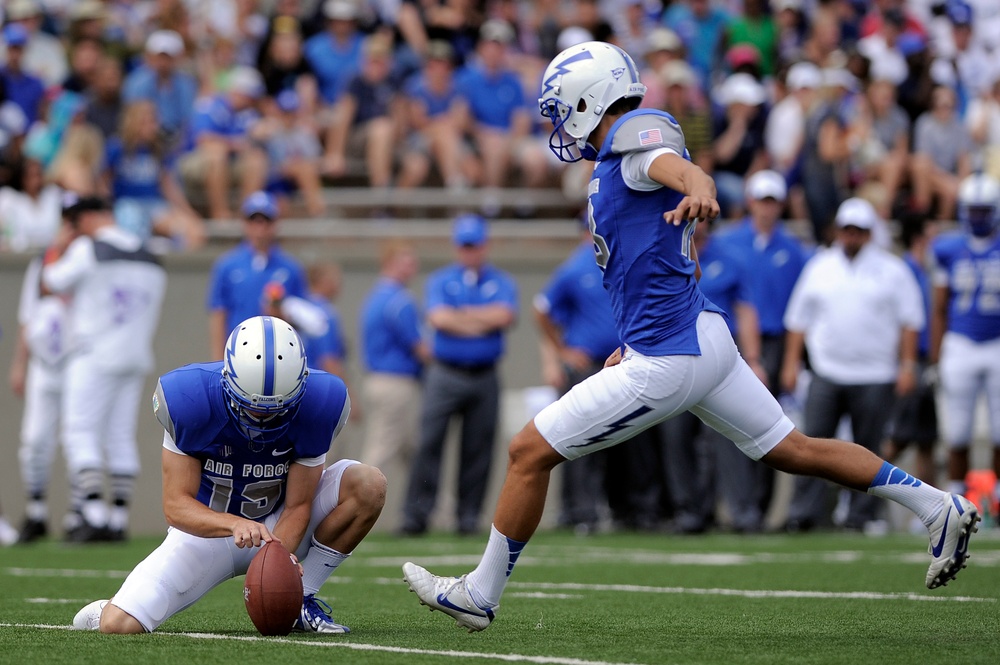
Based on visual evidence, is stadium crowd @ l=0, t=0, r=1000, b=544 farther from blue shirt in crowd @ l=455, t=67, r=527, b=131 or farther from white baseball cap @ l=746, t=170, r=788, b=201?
white baseball cap @ l=746, t=170, r=788, b=201

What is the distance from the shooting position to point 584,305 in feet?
37.7

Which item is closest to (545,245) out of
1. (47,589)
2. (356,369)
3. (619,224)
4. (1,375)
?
(356,369)

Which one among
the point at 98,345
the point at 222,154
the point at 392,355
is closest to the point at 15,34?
the point at 222,154

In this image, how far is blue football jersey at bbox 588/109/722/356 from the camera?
5.28 m

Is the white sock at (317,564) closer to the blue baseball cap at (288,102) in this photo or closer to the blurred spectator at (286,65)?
the blue baseball cap at (288,102)

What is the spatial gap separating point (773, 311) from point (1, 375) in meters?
6.34

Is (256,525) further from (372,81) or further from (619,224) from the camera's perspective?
(372,81)

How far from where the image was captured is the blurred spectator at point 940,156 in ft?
46.0

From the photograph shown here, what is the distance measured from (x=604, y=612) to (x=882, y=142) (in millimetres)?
9120

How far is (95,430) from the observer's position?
1062 cm

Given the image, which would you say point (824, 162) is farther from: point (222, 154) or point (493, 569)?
point (493, 569)

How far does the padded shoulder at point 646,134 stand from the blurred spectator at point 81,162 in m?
7.42

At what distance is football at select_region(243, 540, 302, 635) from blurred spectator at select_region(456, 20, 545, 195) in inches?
375

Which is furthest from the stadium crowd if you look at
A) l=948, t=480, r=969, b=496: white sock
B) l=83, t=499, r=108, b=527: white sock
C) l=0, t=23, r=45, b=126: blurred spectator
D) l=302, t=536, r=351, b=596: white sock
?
l=302, t=536, r=351, b=596: white sock
